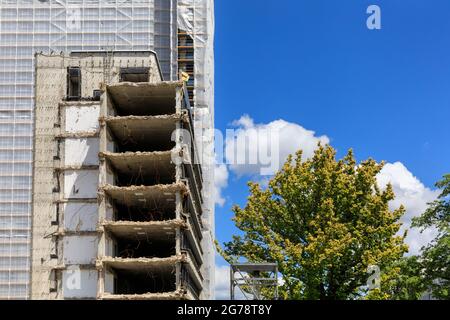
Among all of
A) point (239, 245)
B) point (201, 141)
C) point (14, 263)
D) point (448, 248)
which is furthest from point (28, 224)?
point (448, 248)

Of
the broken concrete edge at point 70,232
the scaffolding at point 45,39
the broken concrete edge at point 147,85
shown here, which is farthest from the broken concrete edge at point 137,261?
the scaffolding at point 45,39

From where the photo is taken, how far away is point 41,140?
5853 cm

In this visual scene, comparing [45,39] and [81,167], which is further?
[45,39]

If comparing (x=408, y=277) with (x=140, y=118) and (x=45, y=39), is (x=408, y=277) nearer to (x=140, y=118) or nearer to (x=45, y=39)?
(x=140, y=118)

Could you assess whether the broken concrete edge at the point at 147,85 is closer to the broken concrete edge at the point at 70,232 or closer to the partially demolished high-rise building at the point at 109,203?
the partially demolished high-rise building at the point at 109,203

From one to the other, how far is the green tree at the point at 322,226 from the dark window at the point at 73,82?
78.2ft

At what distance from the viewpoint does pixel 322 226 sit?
40469 millimetres

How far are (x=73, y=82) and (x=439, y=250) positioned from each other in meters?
37.5

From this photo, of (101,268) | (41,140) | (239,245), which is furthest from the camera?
(41,140)

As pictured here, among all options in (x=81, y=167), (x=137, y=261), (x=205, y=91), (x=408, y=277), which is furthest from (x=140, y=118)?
(x=205, y=91)

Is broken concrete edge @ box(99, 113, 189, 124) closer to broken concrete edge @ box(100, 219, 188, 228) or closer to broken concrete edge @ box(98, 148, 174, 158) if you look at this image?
broken concrete edge @ box(98, 148, 174, 158)

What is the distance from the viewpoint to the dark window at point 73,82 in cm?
5925

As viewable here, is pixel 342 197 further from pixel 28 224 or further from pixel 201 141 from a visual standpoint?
pixel 201 141

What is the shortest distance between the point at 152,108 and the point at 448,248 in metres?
33.3
